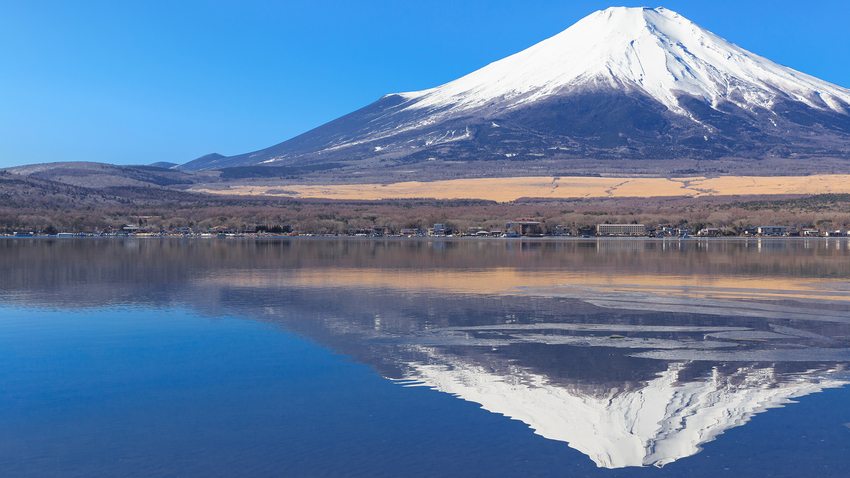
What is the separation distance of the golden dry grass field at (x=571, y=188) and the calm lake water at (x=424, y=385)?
5448 inches

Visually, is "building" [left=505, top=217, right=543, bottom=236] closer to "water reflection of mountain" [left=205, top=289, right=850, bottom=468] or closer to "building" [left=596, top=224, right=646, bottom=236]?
"building" [left=596, top=224, right=646, bottom=236]

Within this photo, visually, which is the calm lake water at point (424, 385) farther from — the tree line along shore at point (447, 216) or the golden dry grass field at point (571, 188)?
the golden dry grass field at point (571, 188)

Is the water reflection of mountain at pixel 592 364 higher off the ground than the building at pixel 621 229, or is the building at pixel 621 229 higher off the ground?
the building at pixel 621 229

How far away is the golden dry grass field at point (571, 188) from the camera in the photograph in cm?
15012

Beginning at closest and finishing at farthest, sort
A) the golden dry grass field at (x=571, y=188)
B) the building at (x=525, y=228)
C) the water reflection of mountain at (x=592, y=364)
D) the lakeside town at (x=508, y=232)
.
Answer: the water reflection of mountain at (x=592, y=364) < the lakeside town at (x=508, y=232) < the building at (x=525, y=228) < the golden dry grass field at (x=571, y=188)

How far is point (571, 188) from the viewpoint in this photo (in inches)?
6516

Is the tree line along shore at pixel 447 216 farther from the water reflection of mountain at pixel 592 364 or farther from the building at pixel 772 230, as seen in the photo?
the water reflection of mountain at pixel 592 364

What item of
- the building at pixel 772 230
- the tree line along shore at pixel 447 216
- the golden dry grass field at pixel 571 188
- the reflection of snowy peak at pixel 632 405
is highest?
the golden dry grass field at pixel 571 188

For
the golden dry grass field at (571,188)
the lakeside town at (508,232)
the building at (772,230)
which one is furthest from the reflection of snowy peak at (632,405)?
the golden dry grass field at (571,188)

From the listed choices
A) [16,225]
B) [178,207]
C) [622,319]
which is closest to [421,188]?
[178,207]

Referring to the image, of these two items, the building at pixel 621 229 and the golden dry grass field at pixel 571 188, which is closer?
the building at pixel 621 229

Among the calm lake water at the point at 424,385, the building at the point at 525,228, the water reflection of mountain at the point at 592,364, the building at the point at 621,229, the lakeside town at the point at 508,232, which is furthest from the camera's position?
the building at the point at 525,228

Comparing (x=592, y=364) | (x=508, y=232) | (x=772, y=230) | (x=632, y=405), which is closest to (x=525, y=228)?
(x=508, y=232)

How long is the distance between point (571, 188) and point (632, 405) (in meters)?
159
